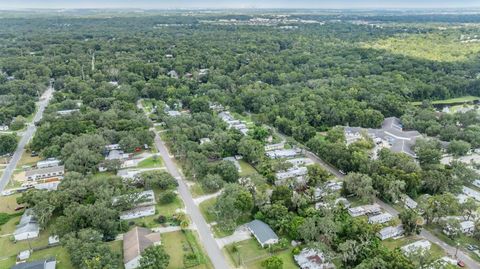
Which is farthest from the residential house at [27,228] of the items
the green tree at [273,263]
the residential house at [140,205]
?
the green tree at [273,263]

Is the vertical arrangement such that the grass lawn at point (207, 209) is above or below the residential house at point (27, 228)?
below

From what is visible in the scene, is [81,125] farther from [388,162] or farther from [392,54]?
[392,54]

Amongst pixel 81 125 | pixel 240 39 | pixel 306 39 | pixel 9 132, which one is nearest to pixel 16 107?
pixel 9 132

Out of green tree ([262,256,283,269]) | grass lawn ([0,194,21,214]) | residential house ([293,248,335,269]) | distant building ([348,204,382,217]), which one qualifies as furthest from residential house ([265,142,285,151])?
grass lawn ([0,194,21,214])

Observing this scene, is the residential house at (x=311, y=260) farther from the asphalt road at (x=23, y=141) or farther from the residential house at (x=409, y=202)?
the asphalt road at (x=23, y=141)

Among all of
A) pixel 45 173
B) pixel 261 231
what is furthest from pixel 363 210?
pixel 45 173

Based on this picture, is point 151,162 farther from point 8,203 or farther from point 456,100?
point 456,100
